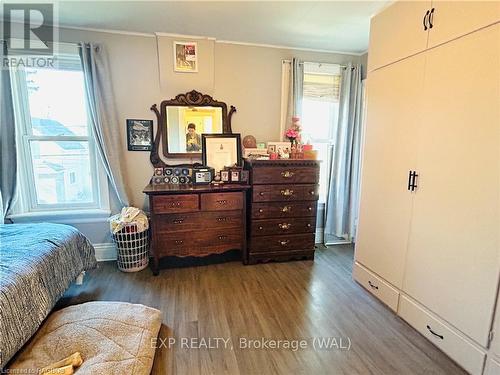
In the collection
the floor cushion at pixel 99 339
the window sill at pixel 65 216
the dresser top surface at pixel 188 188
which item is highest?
the dresser top surface at pixel 188 188

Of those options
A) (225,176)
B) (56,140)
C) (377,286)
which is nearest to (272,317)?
(377,286)

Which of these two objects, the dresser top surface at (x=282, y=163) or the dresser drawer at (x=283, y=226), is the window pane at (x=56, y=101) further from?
the dresser drawer at (x=283, y=226)

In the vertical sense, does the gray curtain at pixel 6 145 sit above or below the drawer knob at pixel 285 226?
above

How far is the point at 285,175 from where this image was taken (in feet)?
9.30

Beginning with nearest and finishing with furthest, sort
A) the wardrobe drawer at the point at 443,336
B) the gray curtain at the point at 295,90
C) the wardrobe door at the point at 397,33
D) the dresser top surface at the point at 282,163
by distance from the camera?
the wardrobe drawer at the point at 443,336 < the wardrobe door at the point at 397,33 < the dresser top surface at the point at 282,163 < the gray curtain at the point at 295,90

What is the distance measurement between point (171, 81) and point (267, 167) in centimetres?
139

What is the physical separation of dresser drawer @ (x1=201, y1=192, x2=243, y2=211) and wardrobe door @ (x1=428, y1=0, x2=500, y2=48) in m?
Result: 1.95

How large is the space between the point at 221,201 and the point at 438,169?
5.94 ft

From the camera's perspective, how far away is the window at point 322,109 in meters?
3.24

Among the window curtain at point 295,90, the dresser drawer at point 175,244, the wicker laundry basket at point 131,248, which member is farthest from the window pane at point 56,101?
the window curtain at point 295,90

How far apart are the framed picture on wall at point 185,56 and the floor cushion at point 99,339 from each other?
2347 mm

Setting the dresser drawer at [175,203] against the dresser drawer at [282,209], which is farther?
the dresser drawer at [282,209]

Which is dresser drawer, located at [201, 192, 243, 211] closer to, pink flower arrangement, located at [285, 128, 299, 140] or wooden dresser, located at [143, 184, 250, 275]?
wooden dresser, located at [143, 184, 250, 275]

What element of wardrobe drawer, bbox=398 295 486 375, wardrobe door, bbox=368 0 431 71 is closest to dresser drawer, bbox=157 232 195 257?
wardrobe drawer, bbox=398 295 486 375
